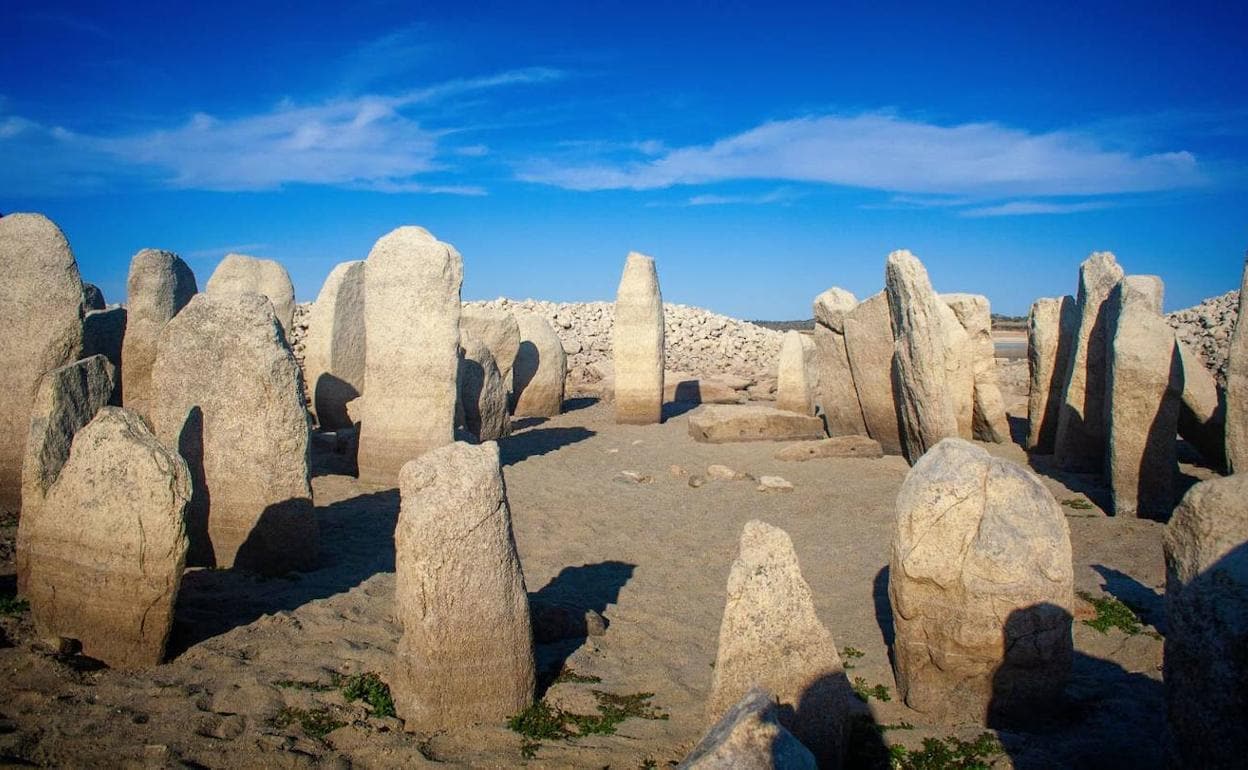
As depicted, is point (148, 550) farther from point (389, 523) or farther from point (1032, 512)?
point (1032, 512)

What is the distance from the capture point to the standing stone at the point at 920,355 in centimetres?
916

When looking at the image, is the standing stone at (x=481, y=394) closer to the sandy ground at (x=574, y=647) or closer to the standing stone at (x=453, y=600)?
the sandy ground at (x=574, y=647)

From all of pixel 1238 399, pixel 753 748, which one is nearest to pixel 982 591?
pixel 753 748

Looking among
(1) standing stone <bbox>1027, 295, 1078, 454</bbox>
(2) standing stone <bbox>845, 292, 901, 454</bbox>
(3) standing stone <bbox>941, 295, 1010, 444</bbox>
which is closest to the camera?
(2) standing stone <bbox>845, 292, 901, 454</bbox>

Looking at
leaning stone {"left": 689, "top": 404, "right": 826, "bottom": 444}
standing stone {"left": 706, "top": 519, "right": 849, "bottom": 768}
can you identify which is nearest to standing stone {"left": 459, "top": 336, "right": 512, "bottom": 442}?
leaning stone {"left": 689, "top": 404, "right": 826, "bottom": 444}

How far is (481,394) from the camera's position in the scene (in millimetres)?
12102

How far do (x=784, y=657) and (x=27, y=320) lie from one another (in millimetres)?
6849

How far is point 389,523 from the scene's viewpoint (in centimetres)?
786

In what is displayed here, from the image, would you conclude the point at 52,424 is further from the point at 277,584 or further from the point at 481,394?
the point at 481,394

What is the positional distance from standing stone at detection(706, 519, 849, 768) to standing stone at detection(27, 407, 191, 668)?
→ 2.77 m

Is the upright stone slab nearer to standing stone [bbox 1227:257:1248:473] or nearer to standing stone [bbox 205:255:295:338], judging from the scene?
standing stone [bbox 1227:257:1248:473]

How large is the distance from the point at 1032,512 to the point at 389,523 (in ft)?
18.4

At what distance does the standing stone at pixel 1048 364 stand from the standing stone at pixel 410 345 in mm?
7509

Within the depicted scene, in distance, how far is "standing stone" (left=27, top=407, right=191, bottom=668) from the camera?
4312 mm
